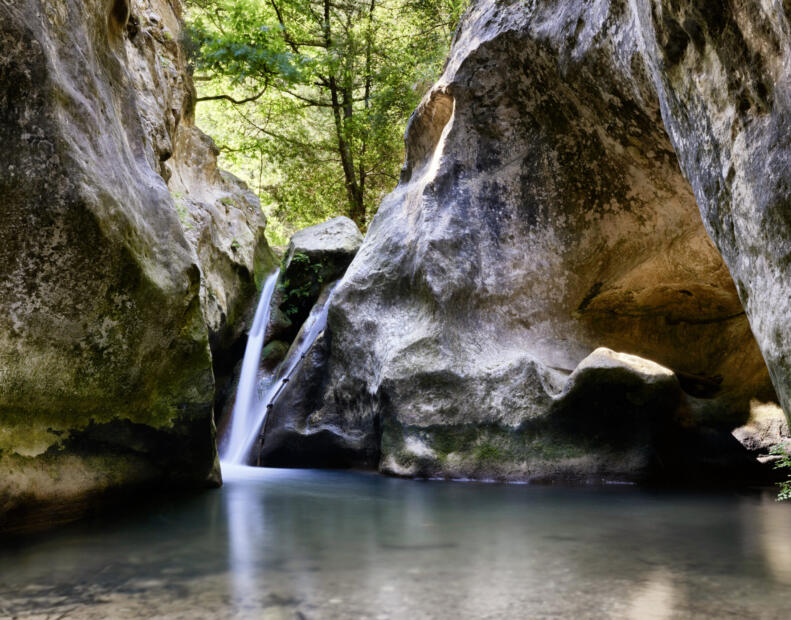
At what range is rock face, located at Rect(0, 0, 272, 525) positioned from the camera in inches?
156

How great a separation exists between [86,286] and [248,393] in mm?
5725

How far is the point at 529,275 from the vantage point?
25.8 feet

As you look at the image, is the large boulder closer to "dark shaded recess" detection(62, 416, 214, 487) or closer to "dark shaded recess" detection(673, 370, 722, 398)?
"dark shaded recess" detection(62, 416, 214, 487)

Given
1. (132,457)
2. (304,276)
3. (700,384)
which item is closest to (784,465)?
(700,384)

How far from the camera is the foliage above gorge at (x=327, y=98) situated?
45.4 feet

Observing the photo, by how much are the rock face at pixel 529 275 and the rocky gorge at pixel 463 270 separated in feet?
0.10

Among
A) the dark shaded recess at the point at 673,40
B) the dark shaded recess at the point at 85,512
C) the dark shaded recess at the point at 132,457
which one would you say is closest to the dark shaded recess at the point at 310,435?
the dark shaded recess at the point at 132,457

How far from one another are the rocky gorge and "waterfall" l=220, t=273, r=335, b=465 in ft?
0.98

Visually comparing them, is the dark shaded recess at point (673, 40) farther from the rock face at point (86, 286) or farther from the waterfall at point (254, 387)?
the waterfall at point (254, 387)

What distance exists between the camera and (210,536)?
422cm

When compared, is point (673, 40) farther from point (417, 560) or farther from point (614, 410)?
point (614, 410)

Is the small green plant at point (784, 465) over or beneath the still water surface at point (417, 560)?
over

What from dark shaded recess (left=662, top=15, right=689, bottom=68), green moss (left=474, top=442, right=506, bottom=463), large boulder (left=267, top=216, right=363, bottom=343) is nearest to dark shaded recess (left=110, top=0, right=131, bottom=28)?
dark shaded recess (left=662, top=15, right=689, bottom=68)

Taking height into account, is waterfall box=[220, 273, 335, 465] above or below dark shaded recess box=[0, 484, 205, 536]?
above
